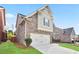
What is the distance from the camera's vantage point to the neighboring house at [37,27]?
2.34 meters

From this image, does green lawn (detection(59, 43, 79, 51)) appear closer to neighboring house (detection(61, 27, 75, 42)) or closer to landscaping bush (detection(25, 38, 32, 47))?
neighboring house (detection(61, 27, 75, 42))

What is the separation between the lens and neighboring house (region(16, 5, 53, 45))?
234 cm

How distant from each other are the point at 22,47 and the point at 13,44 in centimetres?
9

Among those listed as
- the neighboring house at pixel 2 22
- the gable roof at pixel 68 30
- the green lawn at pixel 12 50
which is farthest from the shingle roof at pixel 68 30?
the neighboring house at pixel 2 22

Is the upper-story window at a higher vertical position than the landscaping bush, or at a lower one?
higher

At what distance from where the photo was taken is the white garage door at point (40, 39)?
234 centimetres

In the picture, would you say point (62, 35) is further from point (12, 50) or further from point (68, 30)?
point (12, 50)

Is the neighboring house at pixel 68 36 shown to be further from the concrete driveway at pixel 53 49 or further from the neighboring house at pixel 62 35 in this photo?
the concrete driveway at pixel 53 49

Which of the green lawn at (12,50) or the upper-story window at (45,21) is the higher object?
the upper-story window at (45,21)

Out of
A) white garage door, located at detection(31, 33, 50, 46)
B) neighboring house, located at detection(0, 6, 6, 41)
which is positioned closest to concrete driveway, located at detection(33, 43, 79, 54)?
white garage door, located at detection(31, 33, 50, 46)

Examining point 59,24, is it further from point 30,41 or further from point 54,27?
point 30,41

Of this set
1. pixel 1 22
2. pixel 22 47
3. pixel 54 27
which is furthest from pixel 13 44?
pixel 54 27

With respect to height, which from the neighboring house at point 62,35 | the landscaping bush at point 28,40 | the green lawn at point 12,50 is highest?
the neighboring house at point 62,35

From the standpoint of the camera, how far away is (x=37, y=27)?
235cm
